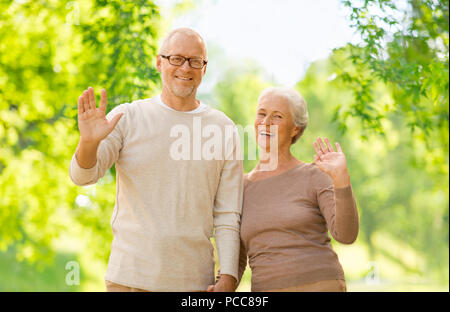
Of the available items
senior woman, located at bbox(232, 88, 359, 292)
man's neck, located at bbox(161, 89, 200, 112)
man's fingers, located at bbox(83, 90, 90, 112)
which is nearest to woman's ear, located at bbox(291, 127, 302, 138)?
senior woman, located at bbox(232, 88, 359, 292)

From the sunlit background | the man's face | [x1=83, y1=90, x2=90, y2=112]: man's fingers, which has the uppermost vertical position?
the sunlit background

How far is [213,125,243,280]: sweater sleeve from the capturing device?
108 inches

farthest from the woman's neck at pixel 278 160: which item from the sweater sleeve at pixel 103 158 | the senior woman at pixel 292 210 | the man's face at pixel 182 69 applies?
the sweater sleeve at pixel 103 158

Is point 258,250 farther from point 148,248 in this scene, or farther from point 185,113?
point 185,113

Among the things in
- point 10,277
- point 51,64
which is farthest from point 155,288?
point 10,277

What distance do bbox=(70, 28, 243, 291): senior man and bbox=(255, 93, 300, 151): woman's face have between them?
18 cm

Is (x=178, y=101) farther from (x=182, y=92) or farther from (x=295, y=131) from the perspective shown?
(x=295, y=131)

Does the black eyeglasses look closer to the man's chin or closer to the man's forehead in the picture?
the man's forehead

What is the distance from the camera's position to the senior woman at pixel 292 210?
8.41ft

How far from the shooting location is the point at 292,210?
8.89 ft

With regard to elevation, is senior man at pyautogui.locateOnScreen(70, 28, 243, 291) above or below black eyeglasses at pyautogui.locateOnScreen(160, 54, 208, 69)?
below

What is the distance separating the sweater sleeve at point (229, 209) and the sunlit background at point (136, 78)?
1.85m

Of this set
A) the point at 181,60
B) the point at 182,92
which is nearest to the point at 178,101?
the point at 182,92

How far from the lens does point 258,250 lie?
2.74 metres
